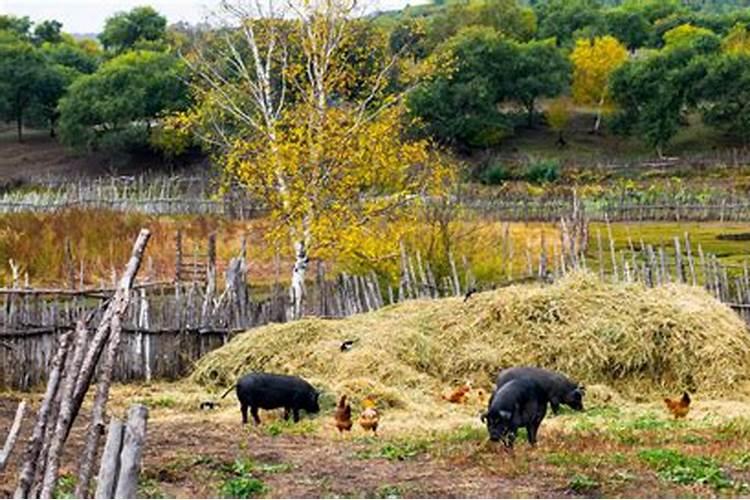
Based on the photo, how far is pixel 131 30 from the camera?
257 feet

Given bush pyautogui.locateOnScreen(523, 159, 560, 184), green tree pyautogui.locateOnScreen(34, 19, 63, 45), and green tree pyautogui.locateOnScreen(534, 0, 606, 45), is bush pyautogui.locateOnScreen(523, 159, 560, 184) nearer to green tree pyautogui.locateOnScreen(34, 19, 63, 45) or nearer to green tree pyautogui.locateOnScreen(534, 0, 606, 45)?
green tree pyautogui.locateOnScreen(534, 0, 606, 45)

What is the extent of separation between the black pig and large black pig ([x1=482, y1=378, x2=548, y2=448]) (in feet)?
2.35

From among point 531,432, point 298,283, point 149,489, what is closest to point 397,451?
point 531,432

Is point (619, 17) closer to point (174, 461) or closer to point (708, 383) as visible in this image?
point (708, 383)

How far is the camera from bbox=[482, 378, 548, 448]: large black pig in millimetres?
10148

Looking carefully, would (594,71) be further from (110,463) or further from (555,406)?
(110,463)

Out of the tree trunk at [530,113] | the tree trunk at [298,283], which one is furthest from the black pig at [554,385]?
the tree trunk at [530,113]

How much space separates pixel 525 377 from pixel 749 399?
4.19 meters

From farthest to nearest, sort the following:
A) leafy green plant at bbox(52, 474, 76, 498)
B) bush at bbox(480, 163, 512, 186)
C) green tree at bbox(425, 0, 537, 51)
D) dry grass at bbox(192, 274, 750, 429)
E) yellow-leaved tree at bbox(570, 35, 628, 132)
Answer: green tree at bbox(425, 0, 537, 51)
yellow-leaved tree at bbox(570, 35, 628, 132)
bush at bbox(480, 163, 512, 186)
dry grass at bbox(192, 274, 750, 429)
leafy green plant at bbox(52, 474, 76, 498)

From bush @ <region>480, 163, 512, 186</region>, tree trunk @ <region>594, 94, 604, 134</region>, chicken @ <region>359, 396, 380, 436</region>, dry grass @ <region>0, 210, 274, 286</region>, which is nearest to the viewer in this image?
chicken @ <region>359, 396, 380, 436</region>

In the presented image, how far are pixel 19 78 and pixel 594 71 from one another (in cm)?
2988

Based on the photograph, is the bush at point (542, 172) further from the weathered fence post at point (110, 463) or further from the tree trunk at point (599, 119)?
the weathered fence post at point (110, 463)

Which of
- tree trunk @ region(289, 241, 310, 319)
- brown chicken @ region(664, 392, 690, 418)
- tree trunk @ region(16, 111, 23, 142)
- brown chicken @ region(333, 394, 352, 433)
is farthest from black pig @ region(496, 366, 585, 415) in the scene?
tree trunk @ region(16, 111, 23, 142)

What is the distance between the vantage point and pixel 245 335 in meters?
16.0
